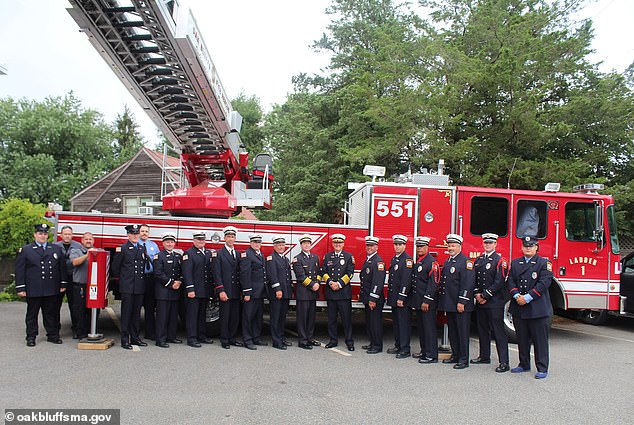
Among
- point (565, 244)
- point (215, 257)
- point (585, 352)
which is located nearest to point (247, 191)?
point (215, 257)

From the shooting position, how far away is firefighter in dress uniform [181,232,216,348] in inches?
312

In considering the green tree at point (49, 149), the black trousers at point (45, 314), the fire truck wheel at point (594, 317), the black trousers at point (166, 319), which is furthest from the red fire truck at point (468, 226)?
the green tree at point (49, 149)

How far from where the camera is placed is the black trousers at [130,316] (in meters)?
7.71

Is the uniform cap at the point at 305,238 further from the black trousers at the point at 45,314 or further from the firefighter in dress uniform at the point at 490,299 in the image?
the black trousers at the point at 45,314

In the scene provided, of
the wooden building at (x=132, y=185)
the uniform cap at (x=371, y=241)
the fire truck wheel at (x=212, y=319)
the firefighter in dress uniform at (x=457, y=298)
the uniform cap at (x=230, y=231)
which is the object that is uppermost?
the wooden building at (x=132, y=185)

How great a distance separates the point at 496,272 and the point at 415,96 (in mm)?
7643

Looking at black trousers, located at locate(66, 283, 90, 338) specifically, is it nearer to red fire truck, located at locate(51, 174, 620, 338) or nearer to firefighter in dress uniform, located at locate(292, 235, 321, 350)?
red fire truck, located at locate(51, 174, 620, 338)

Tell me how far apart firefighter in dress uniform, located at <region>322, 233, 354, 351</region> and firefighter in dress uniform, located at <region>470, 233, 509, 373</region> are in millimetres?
1835

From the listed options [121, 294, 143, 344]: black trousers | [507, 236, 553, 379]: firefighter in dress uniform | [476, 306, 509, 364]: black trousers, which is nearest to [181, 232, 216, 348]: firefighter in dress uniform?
[121, 294, 143, 344]: black trousers

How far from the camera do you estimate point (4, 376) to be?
5.96 m

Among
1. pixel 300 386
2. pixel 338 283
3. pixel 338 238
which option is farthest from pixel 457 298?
pixel 300 386

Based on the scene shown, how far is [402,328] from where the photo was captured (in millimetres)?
7852

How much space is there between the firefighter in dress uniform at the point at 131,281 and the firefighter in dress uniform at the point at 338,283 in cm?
272

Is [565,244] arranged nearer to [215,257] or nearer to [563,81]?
[215,257]
